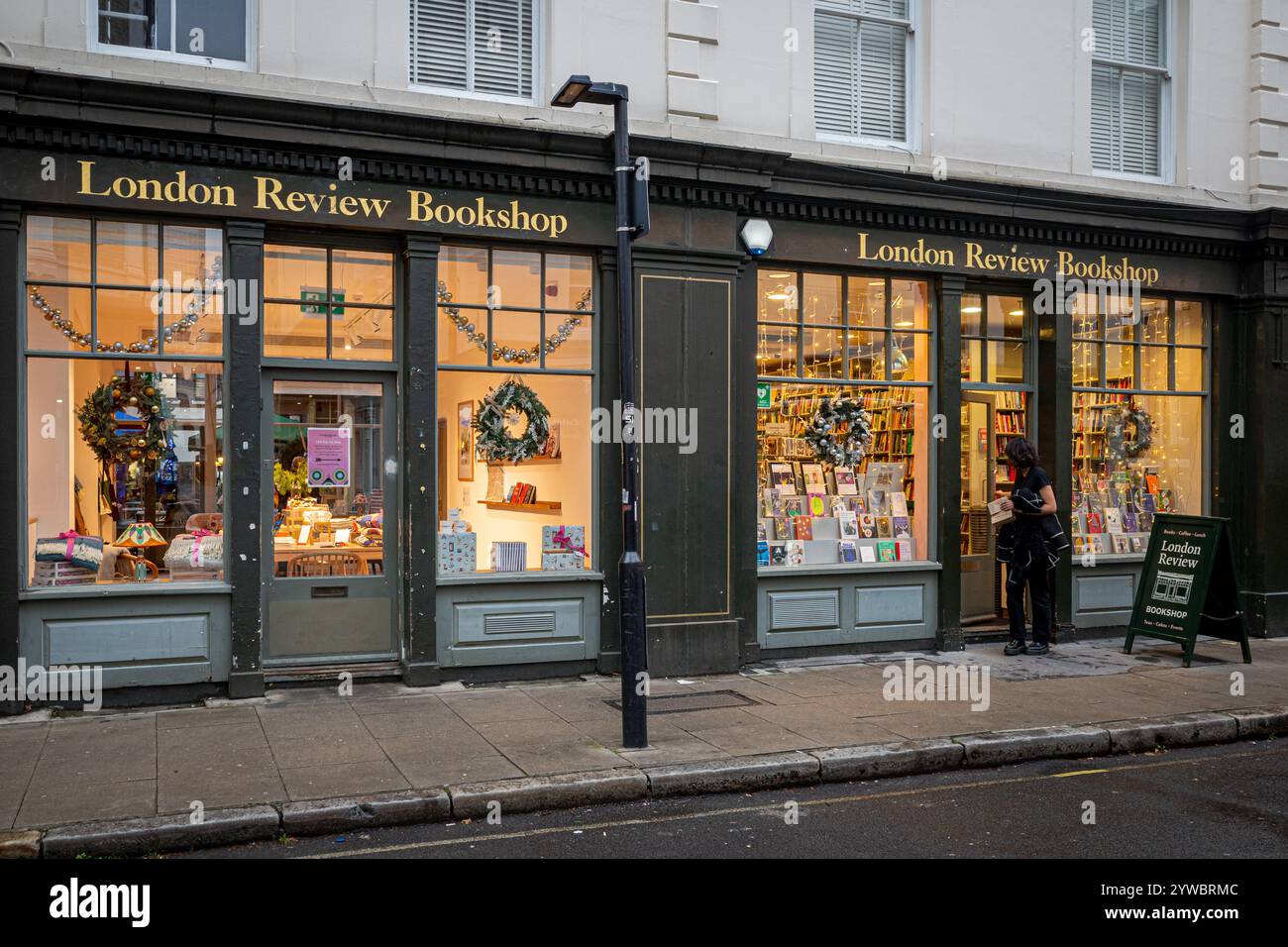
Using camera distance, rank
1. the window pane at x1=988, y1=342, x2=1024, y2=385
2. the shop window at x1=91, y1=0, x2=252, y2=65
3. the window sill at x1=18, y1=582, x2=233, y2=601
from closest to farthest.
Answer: the window sill at x1=18, y1=582, x2=233, y2=601 → the shop window at x1=91, y1=0, x2=252, y2=65 → the window pane at x1=988, y1=342, x2=1024, y2=385

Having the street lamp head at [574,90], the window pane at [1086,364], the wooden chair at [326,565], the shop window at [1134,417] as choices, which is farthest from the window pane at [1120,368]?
the wooden chair at [326,565]

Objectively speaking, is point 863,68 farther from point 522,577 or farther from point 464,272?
point 522,577

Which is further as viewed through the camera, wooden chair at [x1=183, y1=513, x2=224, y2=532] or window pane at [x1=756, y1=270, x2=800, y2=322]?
window pane at [x1=756, y1=270, x2=800, y2=322]

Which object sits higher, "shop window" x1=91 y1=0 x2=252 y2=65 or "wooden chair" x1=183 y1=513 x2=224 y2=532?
"shop window" x1=91 y1=0 x2=252 y2=65

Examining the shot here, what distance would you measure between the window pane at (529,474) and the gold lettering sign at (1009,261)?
3.11 m

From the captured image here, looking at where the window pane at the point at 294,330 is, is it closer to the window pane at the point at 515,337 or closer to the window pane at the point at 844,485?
the window pane at the point at 515,337

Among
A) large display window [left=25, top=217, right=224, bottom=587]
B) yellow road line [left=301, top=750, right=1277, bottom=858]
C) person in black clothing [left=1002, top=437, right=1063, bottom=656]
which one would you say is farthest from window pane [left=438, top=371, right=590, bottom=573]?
yellow road line [left=301, top=750, right=1277, bottom=858]

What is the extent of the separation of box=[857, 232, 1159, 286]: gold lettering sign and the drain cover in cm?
492

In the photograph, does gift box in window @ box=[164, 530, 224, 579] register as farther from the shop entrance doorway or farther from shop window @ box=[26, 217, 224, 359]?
shop window @ box=[26, 217, 224, 359]

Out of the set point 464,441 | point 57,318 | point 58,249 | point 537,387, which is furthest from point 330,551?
point 58,249

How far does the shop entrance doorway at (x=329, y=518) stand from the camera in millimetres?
10016

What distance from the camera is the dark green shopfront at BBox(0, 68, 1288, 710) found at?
927 cm

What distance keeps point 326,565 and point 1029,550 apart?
720 cm

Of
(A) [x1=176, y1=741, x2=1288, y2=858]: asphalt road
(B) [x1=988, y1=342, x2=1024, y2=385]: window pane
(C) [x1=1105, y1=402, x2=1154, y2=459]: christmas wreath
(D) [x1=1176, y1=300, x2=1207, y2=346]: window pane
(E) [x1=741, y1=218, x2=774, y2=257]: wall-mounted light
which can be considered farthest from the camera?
(D) [x1=1176, y1=300, x2=1207, y2=346]: window pane
